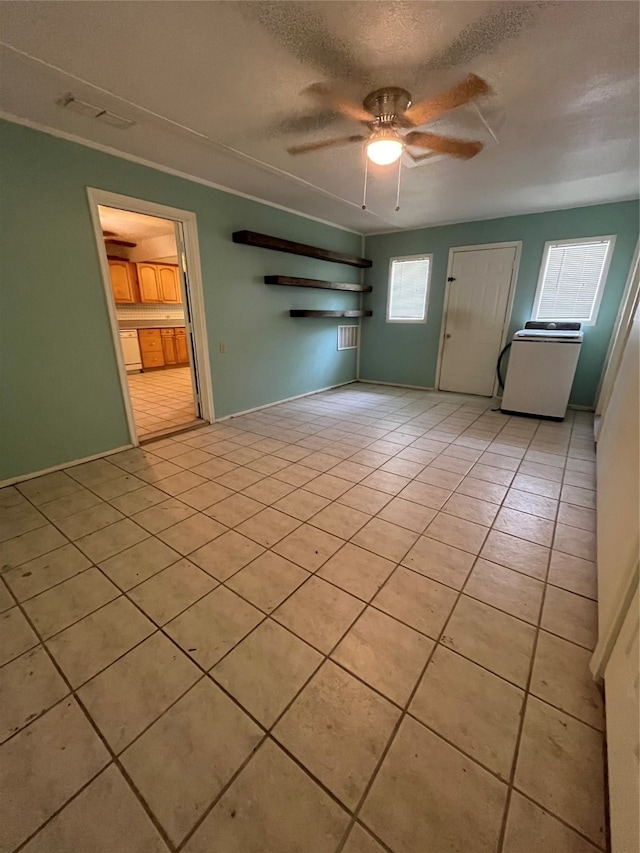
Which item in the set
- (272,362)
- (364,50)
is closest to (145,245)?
(272,362)

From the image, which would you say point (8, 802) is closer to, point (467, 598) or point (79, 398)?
point (467, 598)

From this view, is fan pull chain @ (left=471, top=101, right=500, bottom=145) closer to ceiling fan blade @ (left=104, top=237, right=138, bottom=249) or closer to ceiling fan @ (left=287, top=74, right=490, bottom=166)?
ceiling fan @ (left=287, top=74, right=490, bottom=166)

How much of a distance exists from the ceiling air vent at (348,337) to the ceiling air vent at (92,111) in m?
3.78

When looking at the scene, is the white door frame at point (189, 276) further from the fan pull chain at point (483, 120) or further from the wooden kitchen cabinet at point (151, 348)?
the wooden kitchen cabinet at point (151, 348)

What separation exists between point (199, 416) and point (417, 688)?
3585mm

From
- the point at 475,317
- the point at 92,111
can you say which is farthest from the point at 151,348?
the point at 475,317

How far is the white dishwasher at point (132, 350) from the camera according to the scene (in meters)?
6.59

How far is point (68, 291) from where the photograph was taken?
268cm

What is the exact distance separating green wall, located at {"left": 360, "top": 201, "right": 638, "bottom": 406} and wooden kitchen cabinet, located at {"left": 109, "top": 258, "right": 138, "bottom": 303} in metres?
4.63

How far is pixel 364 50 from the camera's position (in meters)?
1.62

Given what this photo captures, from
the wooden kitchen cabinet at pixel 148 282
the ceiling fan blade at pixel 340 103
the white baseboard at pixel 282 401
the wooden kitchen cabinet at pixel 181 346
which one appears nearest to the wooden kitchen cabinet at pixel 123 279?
the wooden kitchen cabinet at pixel 148 282

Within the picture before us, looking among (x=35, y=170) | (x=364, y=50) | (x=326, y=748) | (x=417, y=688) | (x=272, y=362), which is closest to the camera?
(x=326, y=748)

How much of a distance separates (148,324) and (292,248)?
439cm

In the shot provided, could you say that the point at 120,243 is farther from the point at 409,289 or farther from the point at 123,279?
the point at 409,289
